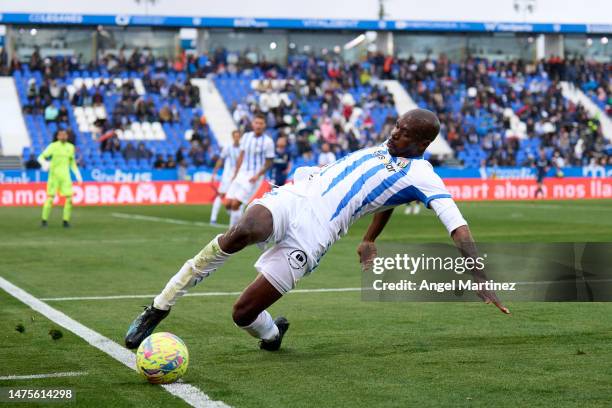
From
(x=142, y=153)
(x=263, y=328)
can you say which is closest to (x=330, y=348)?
(x=263, y=328)

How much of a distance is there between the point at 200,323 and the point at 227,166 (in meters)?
14.7

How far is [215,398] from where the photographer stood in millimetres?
5398

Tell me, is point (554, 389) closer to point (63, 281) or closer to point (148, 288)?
point (148, 288)

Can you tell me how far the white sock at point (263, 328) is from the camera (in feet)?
22.4

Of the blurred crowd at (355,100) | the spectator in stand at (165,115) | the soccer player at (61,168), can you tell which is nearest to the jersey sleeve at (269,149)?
the soccer player at (61,168)

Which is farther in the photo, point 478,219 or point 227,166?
point 478,219

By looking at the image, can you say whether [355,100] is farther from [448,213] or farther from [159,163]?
[448,213]

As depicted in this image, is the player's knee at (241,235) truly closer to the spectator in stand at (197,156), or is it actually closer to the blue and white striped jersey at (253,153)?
the blue and white striped jersey at (253,153)

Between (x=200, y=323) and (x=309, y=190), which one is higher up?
(x=309, y=190)

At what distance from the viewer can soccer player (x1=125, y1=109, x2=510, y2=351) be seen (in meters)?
6.50

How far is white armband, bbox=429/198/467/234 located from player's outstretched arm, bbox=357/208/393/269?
66 cm

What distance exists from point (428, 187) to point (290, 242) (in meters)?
0.97

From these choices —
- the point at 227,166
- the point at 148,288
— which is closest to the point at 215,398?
the point at 148,288

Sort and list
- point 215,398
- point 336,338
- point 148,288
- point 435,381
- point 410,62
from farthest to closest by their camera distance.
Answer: point 410,62 → point 148,288 → point 336,338 → point 435,381 → point 215,398
